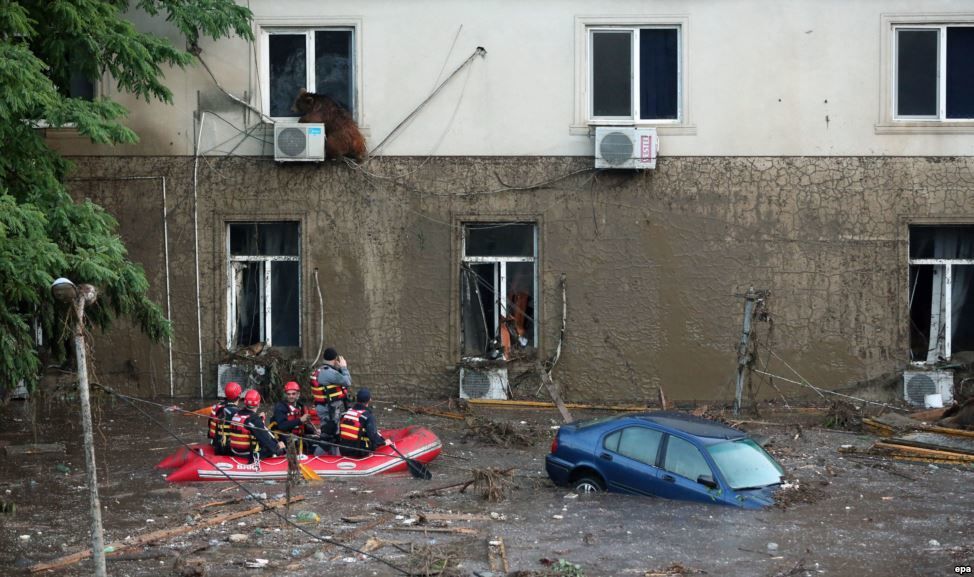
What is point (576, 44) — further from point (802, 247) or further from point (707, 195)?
point (802, 247)

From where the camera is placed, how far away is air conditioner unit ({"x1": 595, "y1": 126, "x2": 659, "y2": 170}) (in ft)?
64.8

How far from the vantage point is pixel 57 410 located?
19875mm

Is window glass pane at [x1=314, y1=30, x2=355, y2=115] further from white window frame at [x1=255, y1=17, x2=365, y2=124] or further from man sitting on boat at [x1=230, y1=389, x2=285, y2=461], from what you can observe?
man sitting on boat at [x1=230, y1=389, x2=285, y2=461]

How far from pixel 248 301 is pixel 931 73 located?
12289mm

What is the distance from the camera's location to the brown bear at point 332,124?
20.0m

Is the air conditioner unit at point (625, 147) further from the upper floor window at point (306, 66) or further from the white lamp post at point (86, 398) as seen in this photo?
the white lamp post at point (86, 398)

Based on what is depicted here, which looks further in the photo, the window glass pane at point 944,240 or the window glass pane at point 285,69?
the window glass pane at point 285,69

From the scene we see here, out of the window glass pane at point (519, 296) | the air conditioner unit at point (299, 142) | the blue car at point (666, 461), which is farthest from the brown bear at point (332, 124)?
the blue car at point (666, 461)

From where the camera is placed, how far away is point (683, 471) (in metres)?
13.0

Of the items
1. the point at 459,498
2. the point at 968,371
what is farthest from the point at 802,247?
the point at 459,498

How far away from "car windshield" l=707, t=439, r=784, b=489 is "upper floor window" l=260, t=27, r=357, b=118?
1004 cm

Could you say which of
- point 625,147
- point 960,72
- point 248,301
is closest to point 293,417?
point 248,301

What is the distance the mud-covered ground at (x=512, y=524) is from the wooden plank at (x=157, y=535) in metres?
0.13

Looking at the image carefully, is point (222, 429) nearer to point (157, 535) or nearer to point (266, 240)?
point (157, 535)
